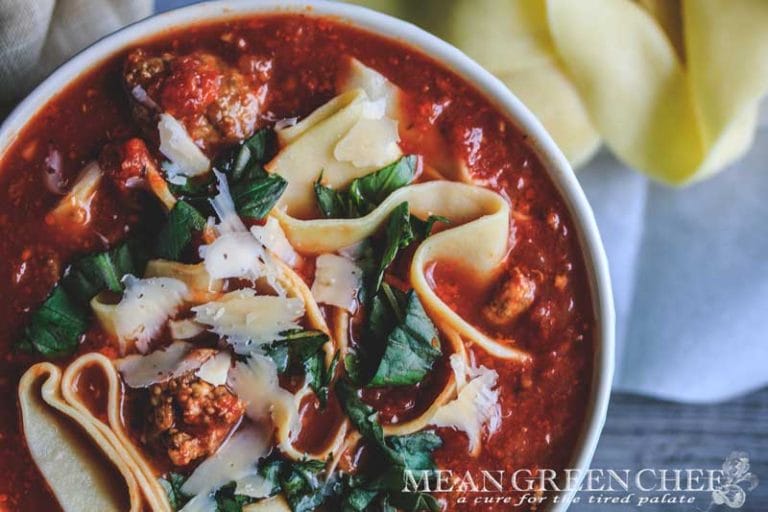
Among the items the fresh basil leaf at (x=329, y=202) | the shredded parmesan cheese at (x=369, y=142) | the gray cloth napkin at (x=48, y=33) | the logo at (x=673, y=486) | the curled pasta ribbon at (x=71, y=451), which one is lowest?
the logo at (x=673, y=486)

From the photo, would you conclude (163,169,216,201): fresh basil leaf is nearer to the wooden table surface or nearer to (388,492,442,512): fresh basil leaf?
(388,492,442,512): fresh basil leaf

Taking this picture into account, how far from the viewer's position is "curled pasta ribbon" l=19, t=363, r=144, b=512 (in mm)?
3568

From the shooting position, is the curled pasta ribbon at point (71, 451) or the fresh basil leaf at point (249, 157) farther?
the fresh basil leaf at point (249, 157)

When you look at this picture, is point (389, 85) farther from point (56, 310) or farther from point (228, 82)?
point (56, 310)

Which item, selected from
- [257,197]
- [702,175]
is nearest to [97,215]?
[257,197]

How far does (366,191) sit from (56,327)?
1.23m

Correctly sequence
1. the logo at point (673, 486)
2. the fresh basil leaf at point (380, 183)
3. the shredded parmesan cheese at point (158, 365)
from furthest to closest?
the logo at point (673, 486)
the fresh basil leaf at point (380, 183)
the shredded parmesan cheese at point (158, 365)

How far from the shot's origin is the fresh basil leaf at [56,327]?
11.8 feet

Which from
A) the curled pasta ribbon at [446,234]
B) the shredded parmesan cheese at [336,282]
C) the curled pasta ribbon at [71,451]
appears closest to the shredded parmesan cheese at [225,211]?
the curled pasta ribbon at [446,234]

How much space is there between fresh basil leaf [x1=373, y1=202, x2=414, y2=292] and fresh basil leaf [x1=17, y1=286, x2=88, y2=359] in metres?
1.08

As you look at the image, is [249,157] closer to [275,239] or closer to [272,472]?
[275,239]

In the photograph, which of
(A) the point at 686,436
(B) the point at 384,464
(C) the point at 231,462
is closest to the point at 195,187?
(C) the point at 231,462

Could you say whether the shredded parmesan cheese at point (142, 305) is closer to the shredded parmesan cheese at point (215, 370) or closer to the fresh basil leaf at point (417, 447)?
the shredded parmesan cheese at point (215, 370)

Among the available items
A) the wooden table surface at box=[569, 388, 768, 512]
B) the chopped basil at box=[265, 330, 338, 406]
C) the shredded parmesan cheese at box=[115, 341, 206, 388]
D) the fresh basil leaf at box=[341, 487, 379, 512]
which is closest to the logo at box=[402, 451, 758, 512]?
the wooden table surface at box=[569, 388, 768, 512]
